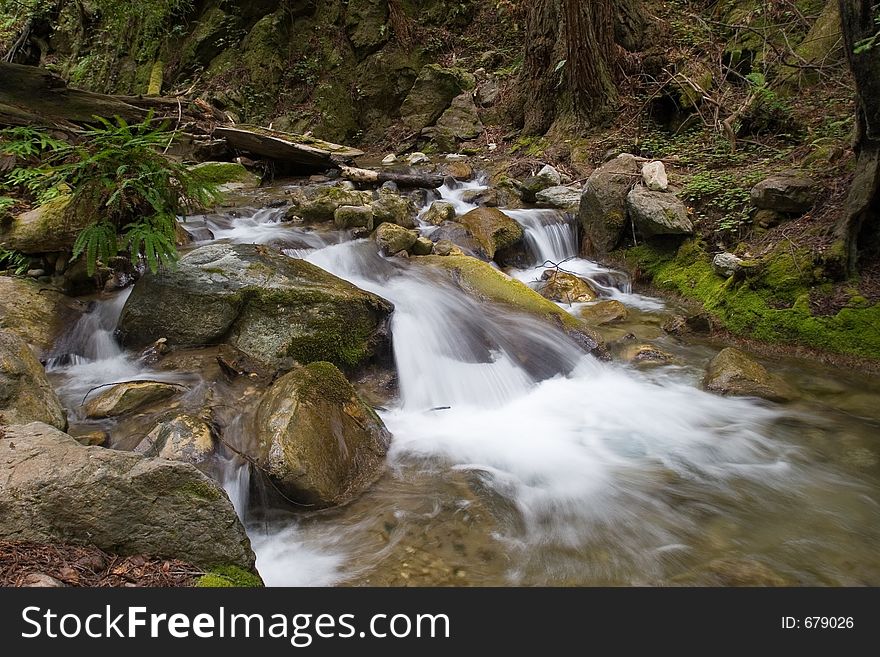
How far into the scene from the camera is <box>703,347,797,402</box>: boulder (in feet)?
16.0

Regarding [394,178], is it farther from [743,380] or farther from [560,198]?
[743,380]

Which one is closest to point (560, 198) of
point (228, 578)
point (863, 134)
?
point (863, 134)

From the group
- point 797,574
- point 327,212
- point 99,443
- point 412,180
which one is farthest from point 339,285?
Result: point 412,180

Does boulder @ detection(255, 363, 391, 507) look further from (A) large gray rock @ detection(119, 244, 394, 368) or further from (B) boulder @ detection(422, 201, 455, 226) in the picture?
(B) boulder @ detection(422, 201, 455, 226)

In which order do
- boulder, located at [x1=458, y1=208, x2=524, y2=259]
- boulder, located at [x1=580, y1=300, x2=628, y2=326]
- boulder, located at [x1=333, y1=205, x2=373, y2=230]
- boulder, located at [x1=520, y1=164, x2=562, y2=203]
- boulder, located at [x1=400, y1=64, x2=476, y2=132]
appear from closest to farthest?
boulder, located at [x1=580, y1=300, x2=628, y2=326], boulder, located at [x1=333, y1=205, x2=373, y2=230], boulder, located at [x1=458, y1=208, x2=524, y2=259], boulder, located at [x1=520, y1=164, x2=562, y2=203], boulder, located at [x1=400, y1=64, x2=476, y2=132]

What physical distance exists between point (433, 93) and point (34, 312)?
12891 mm

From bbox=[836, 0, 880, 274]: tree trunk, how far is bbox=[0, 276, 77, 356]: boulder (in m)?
7.61

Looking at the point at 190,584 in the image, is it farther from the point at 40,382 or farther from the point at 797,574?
the point at 797,574

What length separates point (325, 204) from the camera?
26.6ft

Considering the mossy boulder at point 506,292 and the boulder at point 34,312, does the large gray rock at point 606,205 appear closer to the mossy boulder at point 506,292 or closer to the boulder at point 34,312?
the mossy boulder at point 506,292

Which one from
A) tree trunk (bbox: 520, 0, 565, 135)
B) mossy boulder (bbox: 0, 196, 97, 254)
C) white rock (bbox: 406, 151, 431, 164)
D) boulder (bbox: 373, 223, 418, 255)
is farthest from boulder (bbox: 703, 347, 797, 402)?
white rock (bbox: 406, 151, 431, 164)

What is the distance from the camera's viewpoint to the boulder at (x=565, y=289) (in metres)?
7.15

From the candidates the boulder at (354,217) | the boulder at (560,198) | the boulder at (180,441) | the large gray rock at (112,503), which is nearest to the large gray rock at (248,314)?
the boulder at (180,441)

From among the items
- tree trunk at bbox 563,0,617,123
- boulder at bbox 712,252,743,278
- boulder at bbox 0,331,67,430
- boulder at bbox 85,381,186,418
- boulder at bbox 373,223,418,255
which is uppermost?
tree trunk at bbox 563,0,617,123
